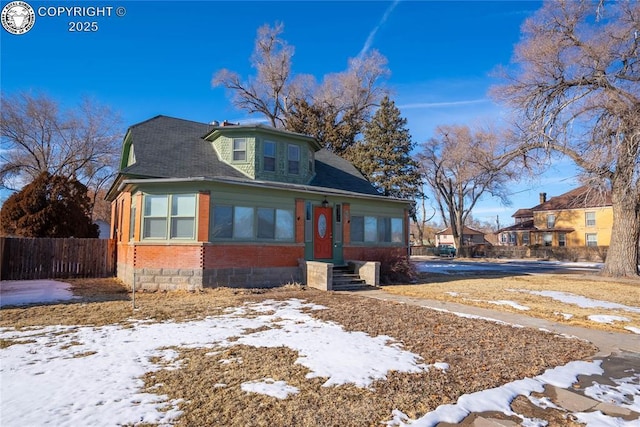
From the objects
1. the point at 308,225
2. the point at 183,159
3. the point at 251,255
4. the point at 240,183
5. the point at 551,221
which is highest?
the point at 183,159

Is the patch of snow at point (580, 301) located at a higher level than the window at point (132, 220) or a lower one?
lower

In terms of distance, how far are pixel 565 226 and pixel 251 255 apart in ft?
139

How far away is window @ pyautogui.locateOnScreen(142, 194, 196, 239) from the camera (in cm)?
1121

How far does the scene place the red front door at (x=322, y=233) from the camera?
13508 millimetres

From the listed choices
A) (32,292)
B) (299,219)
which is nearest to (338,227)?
A: (299,219)

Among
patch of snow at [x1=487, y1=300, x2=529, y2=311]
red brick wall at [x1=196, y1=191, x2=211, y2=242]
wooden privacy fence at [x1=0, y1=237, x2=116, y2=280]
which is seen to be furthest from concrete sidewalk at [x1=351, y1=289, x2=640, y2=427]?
wooden privacy fence at [x1=0, y1=237, x2=116, y2=280]

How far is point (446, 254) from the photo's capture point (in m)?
43.1

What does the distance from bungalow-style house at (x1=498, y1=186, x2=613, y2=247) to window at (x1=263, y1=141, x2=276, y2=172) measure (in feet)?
111

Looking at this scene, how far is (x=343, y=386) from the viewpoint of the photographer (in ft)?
12.9

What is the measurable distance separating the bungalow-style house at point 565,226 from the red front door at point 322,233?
3235 cm

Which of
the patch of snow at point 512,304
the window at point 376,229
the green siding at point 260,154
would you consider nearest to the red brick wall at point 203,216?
the green siding at point 260,154

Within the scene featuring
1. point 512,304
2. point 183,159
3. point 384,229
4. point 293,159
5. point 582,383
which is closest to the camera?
point 582,383

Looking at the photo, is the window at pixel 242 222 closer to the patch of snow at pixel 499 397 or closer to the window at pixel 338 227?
the window at pixel 338 227

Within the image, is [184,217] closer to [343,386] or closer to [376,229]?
[376,229]
